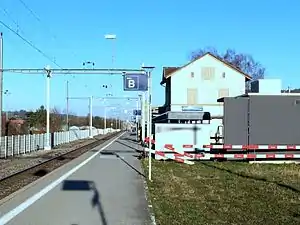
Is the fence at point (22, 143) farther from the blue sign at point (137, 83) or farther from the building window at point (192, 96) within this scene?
the building window at point (192, 96)

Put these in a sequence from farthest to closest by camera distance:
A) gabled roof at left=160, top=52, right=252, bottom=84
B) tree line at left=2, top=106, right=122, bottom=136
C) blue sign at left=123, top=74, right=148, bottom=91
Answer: gabled roof at left=160, top=52, right=252, bottom=84 < tree line at left=2, top=106, right=122, bottom=136 < blue sign at left=123, top=74, right=148, bottom=91

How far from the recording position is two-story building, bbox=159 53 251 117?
6925 centimetres

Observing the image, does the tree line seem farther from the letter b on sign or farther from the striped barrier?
the letter b on sign

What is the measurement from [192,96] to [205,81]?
9.03 ft

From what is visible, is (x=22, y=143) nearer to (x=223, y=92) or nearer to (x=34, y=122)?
(x=223, y=92)

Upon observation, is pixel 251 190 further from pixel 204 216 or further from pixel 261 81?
pixel 261 81

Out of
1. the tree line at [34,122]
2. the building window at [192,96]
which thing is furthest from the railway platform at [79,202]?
the building window at [192,96]

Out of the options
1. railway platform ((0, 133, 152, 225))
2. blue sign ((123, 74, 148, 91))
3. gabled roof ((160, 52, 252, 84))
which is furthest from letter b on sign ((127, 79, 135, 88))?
gabled roof ((160, 52, 252, 84))

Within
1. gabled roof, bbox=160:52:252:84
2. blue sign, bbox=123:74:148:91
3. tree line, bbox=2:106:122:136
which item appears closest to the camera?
blue sign, bbox=123:74:148:91

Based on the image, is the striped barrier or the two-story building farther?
the two-story building

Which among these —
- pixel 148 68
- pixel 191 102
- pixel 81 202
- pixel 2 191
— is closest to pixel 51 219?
pixel 81 202

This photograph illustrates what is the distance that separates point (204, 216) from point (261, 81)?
2635 centimetres

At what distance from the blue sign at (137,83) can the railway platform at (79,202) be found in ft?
10.4

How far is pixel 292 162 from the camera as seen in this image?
1035 inches
